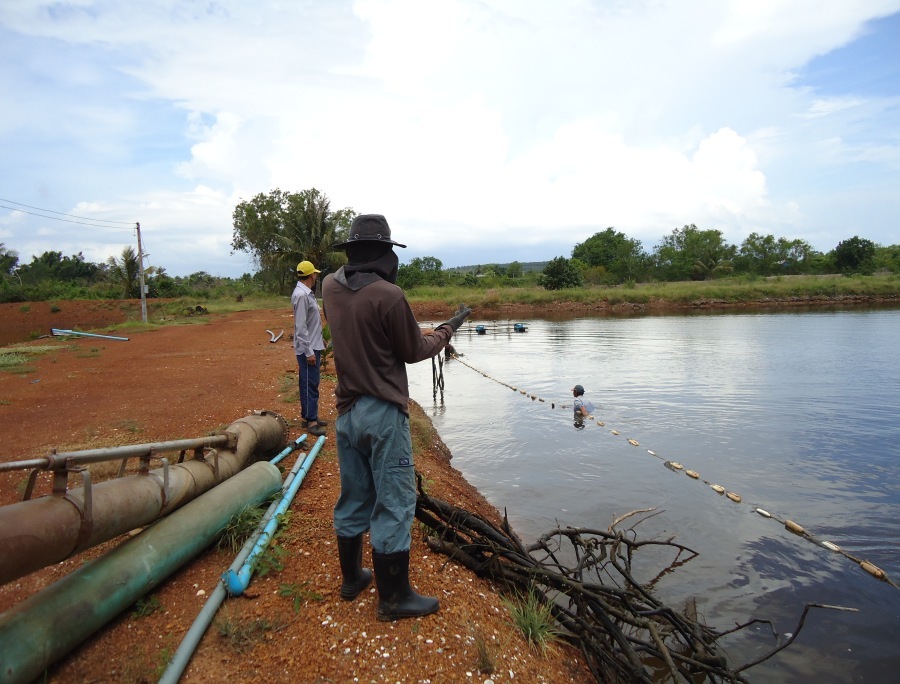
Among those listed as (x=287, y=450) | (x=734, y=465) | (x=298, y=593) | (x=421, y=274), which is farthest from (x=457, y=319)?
(x=421, y=274)

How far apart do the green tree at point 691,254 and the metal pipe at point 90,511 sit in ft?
228

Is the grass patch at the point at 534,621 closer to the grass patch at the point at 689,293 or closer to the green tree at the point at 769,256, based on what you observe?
the grass patch at the point at 689,293

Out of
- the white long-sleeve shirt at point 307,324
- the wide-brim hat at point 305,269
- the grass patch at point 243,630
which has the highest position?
the wide-brim hat at point 305,269

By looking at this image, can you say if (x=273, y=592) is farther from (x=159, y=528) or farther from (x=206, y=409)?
(x=206, y=409)

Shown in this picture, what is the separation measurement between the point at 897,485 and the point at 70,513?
971cm

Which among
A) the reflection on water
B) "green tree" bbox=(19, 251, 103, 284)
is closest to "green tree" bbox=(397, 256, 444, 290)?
"green tree" bbox=(19, 251, 103, 284)

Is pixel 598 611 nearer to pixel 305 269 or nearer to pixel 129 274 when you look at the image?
pixel 305 269

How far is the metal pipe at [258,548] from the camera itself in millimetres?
3404

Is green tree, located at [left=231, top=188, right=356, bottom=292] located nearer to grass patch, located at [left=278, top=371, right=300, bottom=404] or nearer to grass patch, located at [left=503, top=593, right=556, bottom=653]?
grass patch, located at [left=278, top=371, right=300, bottom=404]

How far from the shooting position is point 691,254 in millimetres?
69688

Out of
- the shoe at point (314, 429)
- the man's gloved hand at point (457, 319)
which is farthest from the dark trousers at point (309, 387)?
the man's gloved hand at point (457, 319)

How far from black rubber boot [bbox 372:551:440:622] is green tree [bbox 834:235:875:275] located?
67.0 meters

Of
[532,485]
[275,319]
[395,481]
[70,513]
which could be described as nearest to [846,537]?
[532,485]

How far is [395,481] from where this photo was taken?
3.20m
